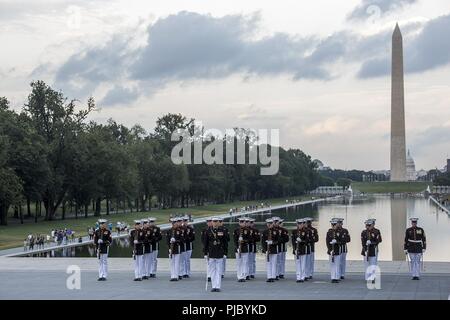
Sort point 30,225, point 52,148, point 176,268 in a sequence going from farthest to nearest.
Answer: point 52,148 → point 30,225 → point 176,268

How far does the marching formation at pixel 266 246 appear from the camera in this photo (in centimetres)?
2144

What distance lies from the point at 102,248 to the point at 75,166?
49666 millimetres

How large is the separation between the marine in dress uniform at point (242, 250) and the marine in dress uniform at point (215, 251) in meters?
1.63

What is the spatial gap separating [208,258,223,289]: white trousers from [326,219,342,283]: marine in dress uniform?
3.18 metres

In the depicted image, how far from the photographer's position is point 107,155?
74938 mm

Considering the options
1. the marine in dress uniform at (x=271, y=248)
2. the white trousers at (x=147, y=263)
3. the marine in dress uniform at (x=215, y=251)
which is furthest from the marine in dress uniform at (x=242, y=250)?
the white trousers at (x=147, y=263)

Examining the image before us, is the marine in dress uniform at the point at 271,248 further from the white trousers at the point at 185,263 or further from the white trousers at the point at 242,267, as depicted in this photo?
the white trousers at the point at 185,263

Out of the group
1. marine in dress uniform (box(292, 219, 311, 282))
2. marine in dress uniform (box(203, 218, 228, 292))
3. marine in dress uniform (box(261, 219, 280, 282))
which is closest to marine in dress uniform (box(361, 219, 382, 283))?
marine in dress uniform (box(292, 219, 311, 282))

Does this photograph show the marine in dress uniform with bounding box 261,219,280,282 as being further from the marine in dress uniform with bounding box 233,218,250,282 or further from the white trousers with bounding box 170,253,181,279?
the white trousers with bounding box 170,253,181,279

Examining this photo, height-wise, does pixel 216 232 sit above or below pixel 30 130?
below

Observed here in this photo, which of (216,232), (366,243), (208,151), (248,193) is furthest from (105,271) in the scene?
(248,193)

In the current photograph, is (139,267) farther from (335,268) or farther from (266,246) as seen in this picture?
(335,268)
